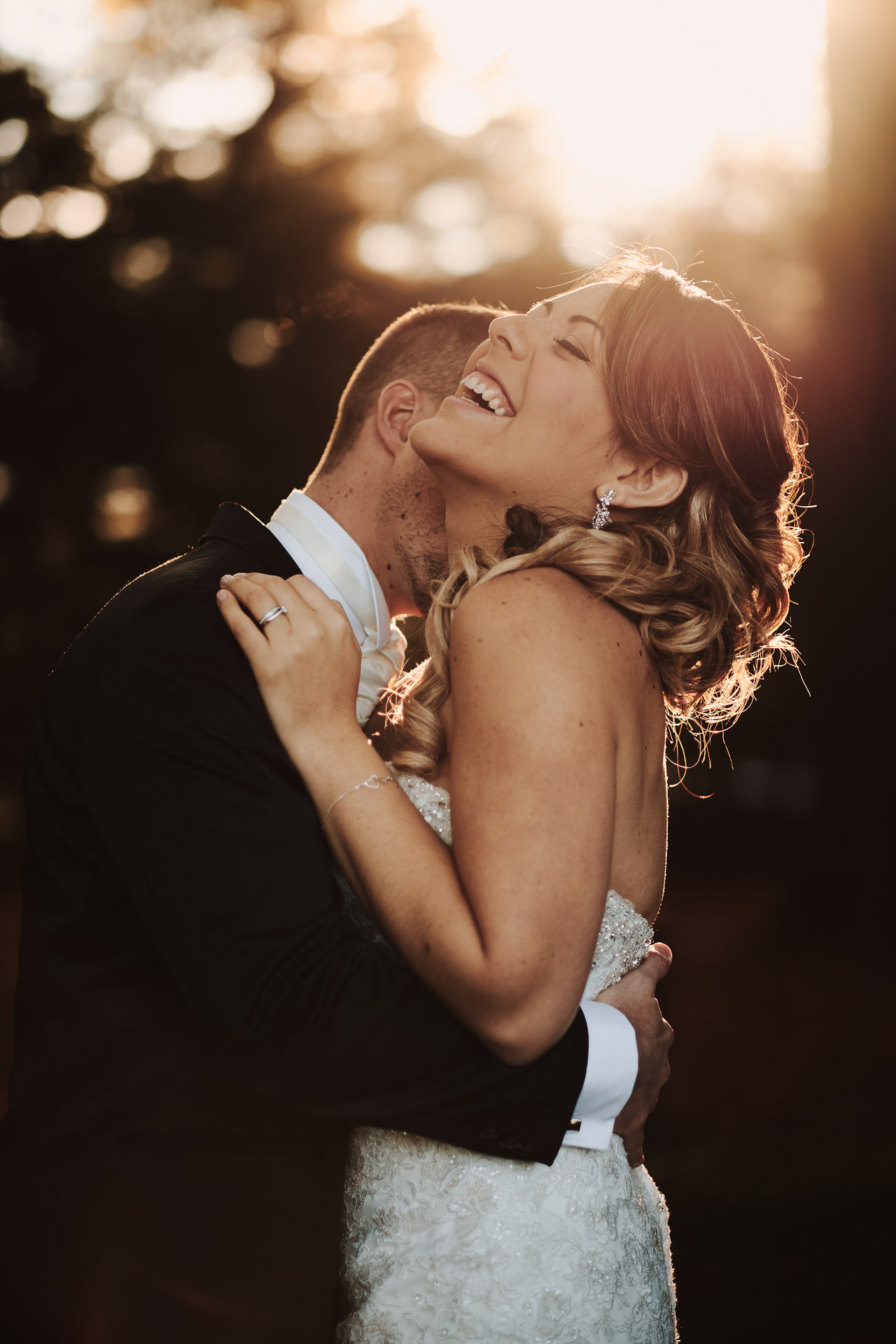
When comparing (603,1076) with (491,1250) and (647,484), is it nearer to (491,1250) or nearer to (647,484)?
(491,1250)

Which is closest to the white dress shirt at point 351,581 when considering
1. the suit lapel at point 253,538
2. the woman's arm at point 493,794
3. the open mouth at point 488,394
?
the suit lapel at point 253,538

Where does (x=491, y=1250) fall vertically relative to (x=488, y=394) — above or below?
below


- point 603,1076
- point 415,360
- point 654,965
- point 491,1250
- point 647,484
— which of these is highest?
point 415,360

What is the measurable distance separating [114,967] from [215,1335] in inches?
28.6

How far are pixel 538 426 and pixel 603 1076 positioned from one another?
55.2 inches

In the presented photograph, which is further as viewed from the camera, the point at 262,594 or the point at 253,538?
the point at 253,538

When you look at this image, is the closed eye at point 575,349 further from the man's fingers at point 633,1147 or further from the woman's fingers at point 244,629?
Result: the man's fingers at point 633,1147

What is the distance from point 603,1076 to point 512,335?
5.42 feet

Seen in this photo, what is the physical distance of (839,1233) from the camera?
5.84m

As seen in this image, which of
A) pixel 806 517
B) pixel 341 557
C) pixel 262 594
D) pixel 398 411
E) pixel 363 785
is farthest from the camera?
pixel 806 517

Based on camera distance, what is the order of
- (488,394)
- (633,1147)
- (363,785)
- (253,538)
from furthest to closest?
(488,394), (253,538), (633,1147), (363,785)

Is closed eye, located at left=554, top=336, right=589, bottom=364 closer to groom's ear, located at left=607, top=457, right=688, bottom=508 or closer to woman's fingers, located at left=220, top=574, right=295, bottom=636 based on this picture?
groom's ear, located at left=607, top=457, right=688, bottom=508

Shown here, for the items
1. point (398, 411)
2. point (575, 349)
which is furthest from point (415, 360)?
point (575, 349)

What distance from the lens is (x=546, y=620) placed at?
6.79 feet
